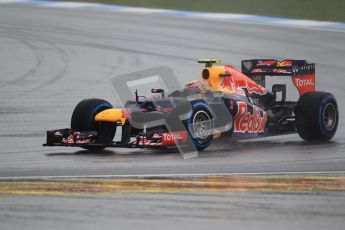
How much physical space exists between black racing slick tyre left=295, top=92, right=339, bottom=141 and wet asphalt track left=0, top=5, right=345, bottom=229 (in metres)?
0.19

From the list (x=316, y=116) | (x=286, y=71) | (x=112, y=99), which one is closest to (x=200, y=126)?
(x=316, y=116)

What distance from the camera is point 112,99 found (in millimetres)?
19375

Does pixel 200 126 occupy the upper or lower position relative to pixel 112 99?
lower

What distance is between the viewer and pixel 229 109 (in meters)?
13.9

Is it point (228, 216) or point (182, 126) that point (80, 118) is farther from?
point (228, 216)

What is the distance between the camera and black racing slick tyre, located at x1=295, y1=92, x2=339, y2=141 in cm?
1420

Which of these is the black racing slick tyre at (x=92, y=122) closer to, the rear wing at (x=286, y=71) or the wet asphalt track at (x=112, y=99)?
the wet asphalt track at (x=112, y=99)

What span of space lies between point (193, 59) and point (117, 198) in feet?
45.2

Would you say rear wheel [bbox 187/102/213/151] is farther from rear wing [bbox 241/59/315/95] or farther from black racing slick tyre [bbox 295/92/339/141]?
rear wing [bbox 241/59/315/95]

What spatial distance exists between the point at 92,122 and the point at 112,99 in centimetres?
583

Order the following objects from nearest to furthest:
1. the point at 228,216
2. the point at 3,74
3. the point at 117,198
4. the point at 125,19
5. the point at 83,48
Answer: the point at 228,216, the point at 117,198, the point at 3,74, the point at 83,48, the point at 125,19

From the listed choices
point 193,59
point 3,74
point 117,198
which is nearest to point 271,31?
point 193,59

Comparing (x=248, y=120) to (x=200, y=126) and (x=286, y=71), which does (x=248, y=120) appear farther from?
(x=286, y=71)

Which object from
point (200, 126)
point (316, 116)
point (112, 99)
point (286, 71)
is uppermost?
point (286, 71)
